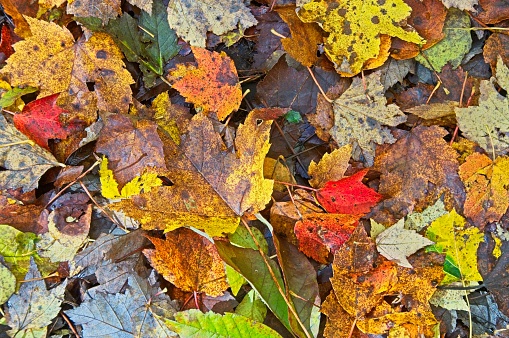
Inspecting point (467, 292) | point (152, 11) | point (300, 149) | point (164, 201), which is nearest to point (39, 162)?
point (164, 201)

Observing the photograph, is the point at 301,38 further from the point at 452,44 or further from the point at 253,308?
the point at 253,308

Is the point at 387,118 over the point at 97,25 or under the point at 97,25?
under

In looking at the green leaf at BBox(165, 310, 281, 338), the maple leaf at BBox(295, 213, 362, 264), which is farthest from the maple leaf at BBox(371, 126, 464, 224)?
the green leaf at BBox(165, 310, 281, 338)

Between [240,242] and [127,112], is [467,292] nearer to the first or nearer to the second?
[240,242]

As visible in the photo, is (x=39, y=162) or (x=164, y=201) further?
(x=39, y=162)

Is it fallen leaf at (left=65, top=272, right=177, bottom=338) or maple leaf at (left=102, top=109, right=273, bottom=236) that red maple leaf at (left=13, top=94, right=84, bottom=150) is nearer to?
maple leaf at (left=102, top=109, right=273, bottom=236)
